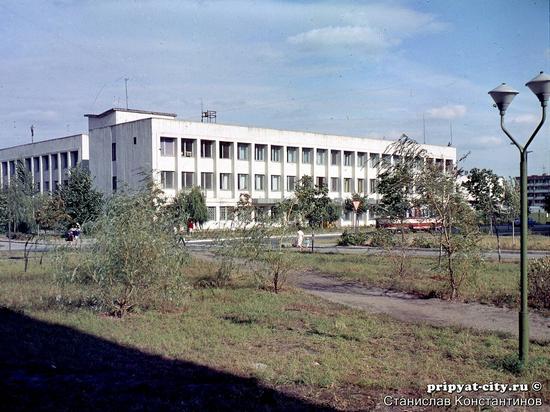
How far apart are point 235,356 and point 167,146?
48410mm

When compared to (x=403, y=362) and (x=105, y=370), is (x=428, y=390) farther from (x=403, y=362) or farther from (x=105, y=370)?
(x=105, y=370)

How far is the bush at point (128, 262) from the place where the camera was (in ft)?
41.9

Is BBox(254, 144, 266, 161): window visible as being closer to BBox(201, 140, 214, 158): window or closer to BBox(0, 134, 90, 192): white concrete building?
BBox(201, 140, 214, 158): window

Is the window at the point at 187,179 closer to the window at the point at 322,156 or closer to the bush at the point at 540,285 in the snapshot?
the window at the point at 322,156

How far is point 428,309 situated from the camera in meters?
14.4

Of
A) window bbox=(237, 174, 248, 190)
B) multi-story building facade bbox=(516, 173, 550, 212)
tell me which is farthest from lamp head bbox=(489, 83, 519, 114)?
multi-story building facade bbox=(516, 173, 550, 212)

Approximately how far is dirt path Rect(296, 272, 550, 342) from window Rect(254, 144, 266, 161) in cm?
4530

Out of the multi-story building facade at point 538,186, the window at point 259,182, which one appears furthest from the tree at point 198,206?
the multi-story building facade at point 538,186

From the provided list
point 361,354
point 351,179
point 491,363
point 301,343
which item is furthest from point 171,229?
point 351,179

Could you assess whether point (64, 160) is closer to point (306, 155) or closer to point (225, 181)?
point (225, 181)

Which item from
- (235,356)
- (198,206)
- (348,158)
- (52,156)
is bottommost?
(235,356)

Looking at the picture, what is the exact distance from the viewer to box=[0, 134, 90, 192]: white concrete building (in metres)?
68.2

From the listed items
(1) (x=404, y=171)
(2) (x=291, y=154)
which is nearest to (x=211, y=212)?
(2) (x=291, y=154)

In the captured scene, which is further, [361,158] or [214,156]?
[361,158]
